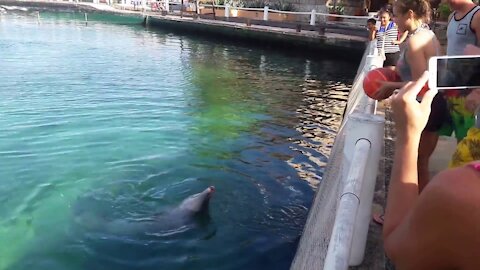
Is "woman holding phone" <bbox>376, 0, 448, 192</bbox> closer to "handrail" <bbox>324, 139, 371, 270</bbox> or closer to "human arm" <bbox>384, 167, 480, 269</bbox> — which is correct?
"handrail" <bbox>324, 139, 371, 270</bbox>

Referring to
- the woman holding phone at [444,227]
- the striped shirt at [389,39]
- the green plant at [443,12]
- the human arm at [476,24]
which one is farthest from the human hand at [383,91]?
the green plant at [443,12]

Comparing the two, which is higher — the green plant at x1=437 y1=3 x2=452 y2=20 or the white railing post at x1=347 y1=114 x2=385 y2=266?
the green plant at x1=437 y1=3 x2=452 y2=20

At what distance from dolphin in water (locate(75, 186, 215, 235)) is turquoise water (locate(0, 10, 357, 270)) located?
74mm


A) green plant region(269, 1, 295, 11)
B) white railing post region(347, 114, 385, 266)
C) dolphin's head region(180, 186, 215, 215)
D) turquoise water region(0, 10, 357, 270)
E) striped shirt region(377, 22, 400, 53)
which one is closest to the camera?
white railing post region(347, 114, 385, 266)

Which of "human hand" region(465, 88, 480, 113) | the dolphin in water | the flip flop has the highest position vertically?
"human hand" region(465, 88, 480, 113)

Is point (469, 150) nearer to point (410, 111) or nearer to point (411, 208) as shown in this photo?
point (410, 111)

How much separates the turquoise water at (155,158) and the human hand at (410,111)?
3247 millimetres

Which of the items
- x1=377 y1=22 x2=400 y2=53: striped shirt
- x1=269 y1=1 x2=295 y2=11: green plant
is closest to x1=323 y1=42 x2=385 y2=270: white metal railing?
x1=377 y1=22 x2=400 y2=53: striped shirt

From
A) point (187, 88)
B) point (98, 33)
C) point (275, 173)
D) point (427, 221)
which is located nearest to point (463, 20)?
point (427, 221)

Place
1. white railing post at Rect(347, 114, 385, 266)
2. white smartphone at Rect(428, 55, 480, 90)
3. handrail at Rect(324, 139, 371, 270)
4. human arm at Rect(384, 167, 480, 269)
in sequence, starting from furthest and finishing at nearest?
white railing post at Rect(347, 114, 385, 266), white smartphone at Rect(428, 55, 480, 90), handrail at Rect(324, 139, 371, 270), human arm at Rect(384, 167, 480, 269)

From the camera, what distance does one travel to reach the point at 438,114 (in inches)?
125

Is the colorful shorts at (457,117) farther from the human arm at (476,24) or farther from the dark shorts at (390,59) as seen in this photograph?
the dark shorts at (390,59)

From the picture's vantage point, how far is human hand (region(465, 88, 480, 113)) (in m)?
2.45

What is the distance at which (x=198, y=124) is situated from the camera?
958cm
